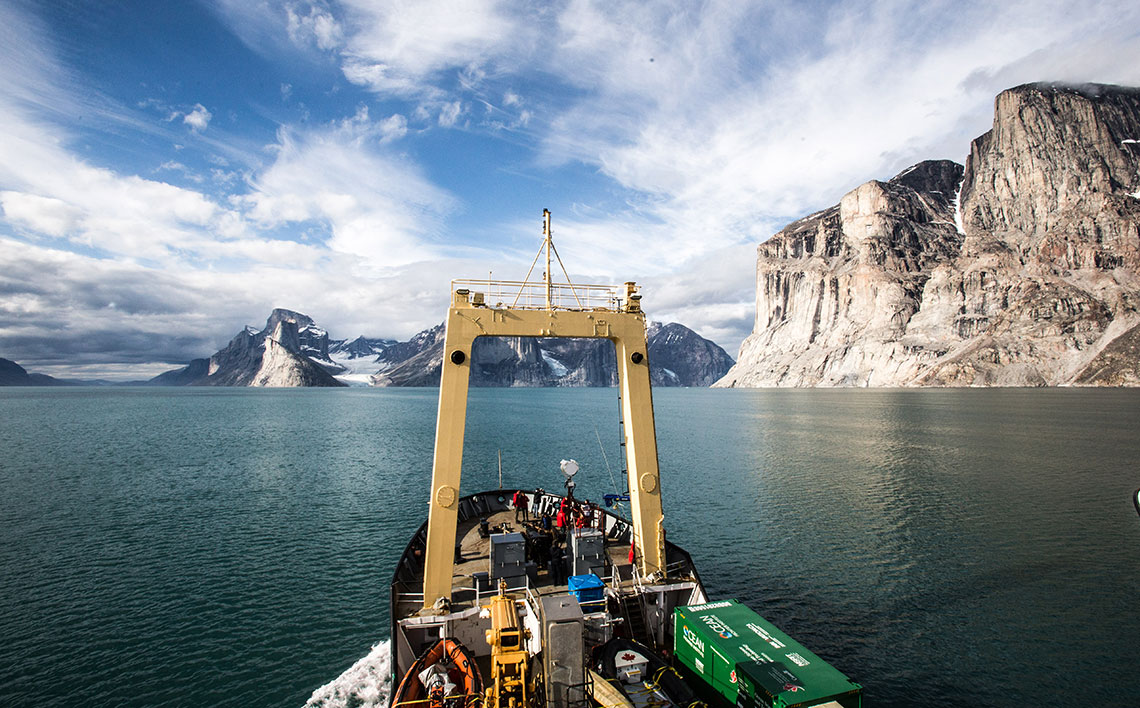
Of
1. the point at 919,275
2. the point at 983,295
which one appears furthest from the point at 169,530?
the point at 919,275

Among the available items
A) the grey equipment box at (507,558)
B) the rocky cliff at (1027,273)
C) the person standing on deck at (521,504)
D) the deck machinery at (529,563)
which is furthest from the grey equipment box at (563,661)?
the rocky cliff at (1027,273)

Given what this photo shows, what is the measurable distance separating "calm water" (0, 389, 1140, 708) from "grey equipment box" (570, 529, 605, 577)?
8.07 metres

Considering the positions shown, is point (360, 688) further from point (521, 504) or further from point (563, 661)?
point (563, 661)

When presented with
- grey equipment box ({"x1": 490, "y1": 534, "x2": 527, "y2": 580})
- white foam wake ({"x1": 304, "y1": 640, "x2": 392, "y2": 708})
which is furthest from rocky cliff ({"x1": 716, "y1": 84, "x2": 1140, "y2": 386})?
white foam wake ({"x1": 304, "y1": 640, "x2": 392, "y2": 708})

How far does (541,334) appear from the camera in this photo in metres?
13.5

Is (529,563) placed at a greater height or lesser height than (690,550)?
greater

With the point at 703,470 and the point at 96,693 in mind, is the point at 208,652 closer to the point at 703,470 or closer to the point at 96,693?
the point at 96,693

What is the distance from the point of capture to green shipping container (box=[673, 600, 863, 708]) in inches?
368

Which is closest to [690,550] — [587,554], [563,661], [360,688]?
[587,554]

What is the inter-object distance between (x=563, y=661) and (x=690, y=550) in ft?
60.0

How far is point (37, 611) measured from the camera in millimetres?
18562

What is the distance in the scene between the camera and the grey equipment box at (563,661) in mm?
8680

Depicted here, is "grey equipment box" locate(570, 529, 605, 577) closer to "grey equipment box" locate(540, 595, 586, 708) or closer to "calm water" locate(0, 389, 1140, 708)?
"grey equipment box" locate(540, 595, 586, 708)

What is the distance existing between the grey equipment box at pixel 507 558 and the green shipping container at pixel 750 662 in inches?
151
